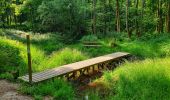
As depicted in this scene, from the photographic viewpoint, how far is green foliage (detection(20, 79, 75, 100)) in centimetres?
710

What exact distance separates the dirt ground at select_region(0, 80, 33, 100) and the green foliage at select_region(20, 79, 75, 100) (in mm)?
231

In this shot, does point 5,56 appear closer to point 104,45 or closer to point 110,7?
point 104,45

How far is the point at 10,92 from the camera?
736 centimetres

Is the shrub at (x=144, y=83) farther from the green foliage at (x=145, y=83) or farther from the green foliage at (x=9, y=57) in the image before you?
the green foliage at (x=9, y=57)

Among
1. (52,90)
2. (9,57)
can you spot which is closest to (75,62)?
(9,57)

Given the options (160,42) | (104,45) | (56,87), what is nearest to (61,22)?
(104,45)

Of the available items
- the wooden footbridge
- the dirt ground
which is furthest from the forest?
the wooden footbridge

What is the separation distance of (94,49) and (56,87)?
28.1 ft

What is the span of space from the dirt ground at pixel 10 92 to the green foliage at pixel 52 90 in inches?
9.1

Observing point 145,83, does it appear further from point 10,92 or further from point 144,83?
point 10,92

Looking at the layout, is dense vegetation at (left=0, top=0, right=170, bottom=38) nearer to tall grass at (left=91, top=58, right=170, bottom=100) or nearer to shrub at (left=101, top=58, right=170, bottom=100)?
tall grass at (left=91, top=58, right=170, bottom=100)

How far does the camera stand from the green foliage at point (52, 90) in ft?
23.3

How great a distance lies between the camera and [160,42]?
16.5 m

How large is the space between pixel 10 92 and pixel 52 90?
1.15 m
